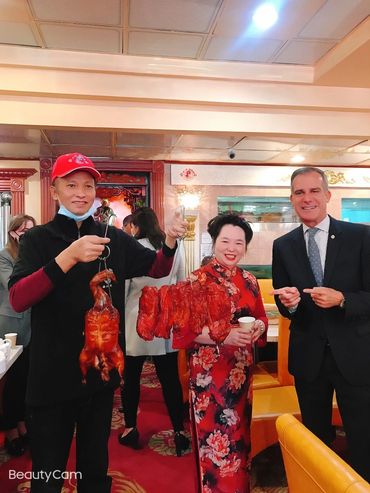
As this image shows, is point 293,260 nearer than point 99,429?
No

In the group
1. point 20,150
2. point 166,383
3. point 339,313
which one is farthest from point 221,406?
point 20,150

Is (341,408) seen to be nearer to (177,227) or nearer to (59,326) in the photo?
(177,227)

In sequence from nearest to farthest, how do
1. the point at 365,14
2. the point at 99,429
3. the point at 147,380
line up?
1. the point at 99,429
2. the point at 365,14
3. the point at 147,380

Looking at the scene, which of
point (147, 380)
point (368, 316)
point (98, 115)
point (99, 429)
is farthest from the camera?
point (147, 380)

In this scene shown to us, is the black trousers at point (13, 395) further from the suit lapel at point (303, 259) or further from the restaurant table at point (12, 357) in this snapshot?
the suit lapel at point (303, 259)

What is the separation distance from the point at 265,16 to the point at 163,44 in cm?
78

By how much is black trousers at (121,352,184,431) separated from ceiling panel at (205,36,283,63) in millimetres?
2308

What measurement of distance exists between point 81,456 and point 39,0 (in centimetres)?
256

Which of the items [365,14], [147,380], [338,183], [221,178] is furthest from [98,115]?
[338,183]

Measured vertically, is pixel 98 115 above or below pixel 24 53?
below

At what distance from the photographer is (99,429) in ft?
4.57

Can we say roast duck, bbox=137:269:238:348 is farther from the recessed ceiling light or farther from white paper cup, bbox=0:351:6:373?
the recessed ceiling light

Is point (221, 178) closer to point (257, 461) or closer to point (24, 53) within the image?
point (24, 53)

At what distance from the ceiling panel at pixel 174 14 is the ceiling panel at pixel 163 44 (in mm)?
95
